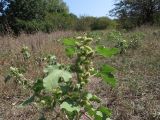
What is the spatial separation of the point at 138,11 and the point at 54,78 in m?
29.2

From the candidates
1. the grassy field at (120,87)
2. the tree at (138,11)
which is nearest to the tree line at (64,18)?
the tree at (138,11)

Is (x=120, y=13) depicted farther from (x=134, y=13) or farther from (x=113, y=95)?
(x=113, y=95)

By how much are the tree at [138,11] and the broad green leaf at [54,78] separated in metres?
27.5

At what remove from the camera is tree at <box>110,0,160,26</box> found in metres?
29.6

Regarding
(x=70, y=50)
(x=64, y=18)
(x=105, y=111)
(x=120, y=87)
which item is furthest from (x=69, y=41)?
(x=64, y=18)

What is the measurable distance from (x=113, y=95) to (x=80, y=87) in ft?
11.2

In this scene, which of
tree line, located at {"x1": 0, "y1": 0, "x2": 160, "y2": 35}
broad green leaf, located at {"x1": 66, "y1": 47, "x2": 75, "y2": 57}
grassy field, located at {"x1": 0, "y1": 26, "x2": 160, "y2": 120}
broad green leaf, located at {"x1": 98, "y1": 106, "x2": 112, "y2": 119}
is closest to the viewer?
broad green leaf, located at {"x1": 66, "y1": 47, "x2": 75, "y2": 57}

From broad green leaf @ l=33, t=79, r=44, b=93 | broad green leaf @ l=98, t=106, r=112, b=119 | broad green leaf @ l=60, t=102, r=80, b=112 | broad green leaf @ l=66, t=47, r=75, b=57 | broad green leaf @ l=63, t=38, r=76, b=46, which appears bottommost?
broad green leaf @ l=98, t=106, r=112, b=119

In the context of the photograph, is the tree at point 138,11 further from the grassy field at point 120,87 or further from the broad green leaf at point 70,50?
the broad green leaf at point 70,50

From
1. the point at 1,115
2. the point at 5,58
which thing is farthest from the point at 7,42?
the point at 1,115

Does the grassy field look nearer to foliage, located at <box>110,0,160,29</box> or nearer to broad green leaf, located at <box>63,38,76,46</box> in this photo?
broad green leaf, located at <box>63,38,76,46</box>

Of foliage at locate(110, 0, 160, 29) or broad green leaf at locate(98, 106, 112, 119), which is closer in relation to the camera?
broad green leaf at locate(98, 106, 112, 119)

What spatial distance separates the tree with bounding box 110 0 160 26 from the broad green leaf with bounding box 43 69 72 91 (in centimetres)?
2755

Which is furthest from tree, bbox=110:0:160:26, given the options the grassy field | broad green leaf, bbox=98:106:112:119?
broad green leaf, bbox=98:106:112:119
